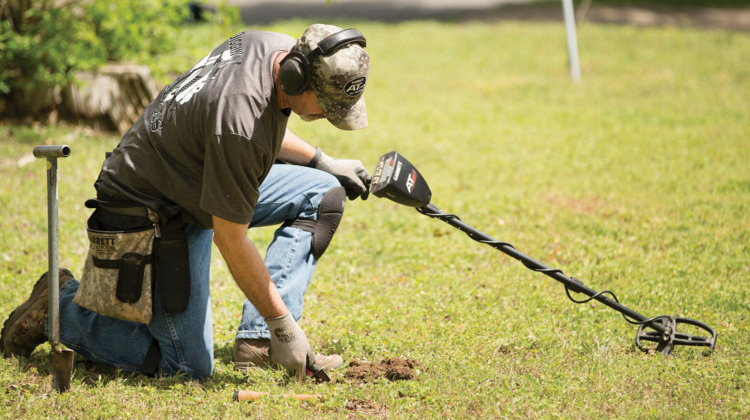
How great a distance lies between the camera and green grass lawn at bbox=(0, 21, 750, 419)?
3.16 meters

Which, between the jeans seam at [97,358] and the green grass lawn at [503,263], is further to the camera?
the jeans seam at [97,358]

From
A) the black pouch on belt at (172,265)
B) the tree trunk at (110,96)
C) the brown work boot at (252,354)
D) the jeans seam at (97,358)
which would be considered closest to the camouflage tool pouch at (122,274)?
Answer: the black pouch on belt at (172,265)

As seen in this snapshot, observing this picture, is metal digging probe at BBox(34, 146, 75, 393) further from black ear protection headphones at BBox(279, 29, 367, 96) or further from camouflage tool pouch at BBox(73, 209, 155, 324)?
black ear protection headphones at BBox(279, 29, 367, 96)

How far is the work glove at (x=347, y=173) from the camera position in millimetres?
3758

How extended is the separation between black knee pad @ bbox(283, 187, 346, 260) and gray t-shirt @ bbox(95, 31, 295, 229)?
0.52 meters

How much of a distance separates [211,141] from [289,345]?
1.01 m

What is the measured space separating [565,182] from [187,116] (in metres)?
4.89

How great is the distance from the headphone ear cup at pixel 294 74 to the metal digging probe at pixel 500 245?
2.31 ft

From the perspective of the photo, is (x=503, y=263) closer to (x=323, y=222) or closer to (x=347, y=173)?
(x=347, y=173)

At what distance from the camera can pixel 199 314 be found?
3307 mm

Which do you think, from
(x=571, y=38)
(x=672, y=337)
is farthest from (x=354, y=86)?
(x=571, y=38)

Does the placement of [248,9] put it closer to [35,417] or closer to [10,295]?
[10,295]

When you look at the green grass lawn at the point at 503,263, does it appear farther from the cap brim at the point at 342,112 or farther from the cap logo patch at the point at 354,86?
the cap logo patch at the point at 354,86

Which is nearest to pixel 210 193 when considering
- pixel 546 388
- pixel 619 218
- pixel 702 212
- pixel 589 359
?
pixel 546 388
